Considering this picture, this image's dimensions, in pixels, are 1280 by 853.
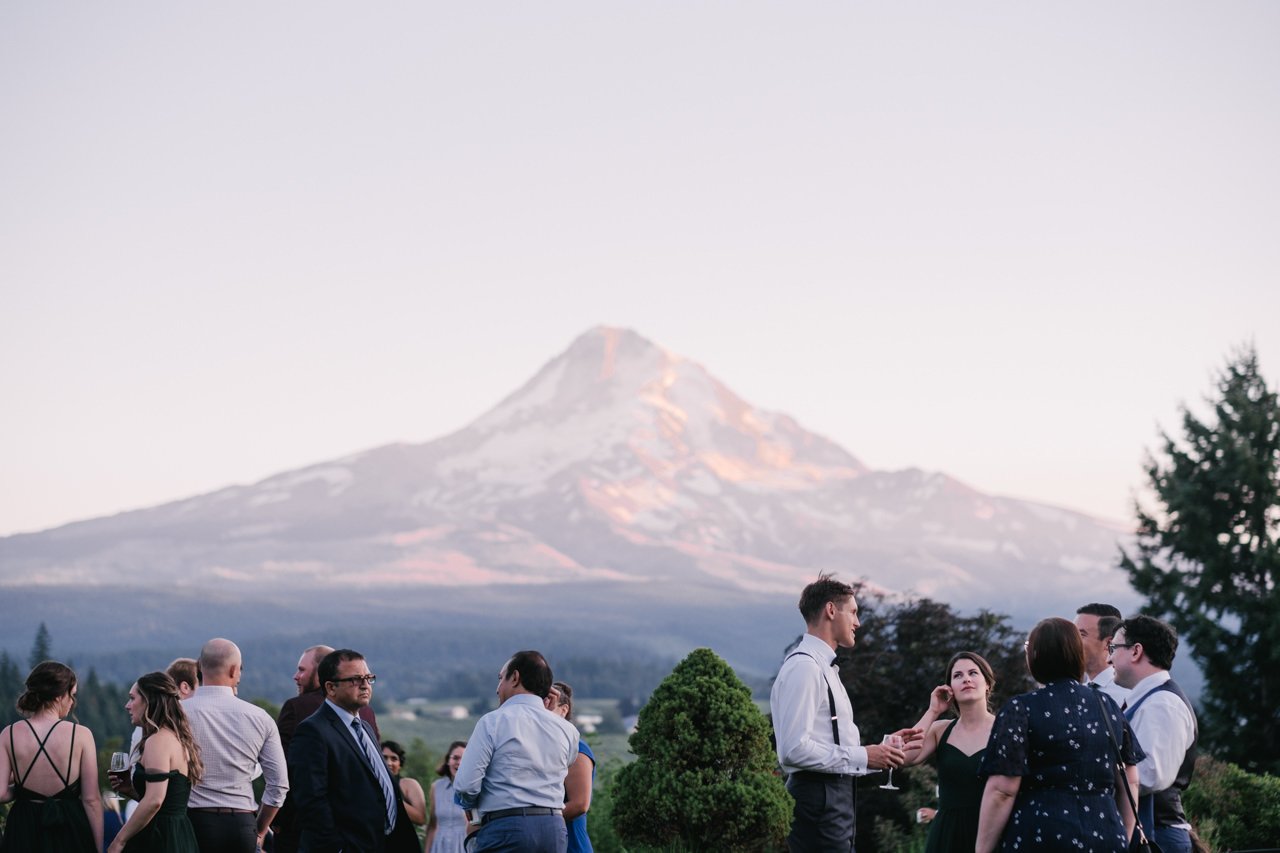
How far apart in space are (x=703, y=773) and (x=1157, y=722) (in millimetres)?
4852

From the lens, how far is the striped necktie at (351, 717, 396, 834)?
6906mm

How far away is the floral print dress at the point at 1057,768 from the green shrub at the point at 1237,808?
7478 mm

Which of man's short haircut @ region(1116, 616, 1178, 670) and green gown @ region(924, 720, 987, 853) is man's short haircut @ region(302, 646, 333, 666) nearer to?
green gown @ region(924, 720, 987, 853)

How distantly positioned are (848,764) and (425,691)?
595ft

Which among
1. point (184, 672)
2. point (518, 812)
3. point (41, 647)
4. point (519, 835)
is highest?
point (184, 672)

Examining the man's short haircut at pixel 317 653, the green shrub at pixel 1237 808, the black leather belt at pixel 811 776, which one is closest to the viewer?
the black leather belt at pixel 811 776

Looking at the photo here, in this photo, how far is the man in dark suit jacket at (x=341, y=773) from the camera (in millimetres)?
6680

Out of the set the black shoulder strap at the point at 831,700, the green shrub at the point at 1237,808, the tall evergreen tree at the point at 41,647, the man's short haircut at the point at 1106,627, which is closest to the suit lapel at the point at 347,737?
the black shoulder strap at the point at 831,700

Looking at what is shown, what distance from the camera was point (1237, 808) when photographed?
13094mm

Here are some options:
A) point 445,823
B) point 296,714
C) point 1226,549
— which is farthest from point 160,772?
point 1226,549

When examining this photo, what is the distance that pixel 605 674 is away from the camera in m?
170

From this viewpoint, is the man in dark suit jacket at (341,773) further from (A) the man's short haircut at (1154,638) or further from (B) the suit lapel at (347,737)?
(A) the man's short haircut at (1154,638)

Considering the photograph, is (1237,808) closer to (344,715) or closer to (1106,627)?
(1106,627)

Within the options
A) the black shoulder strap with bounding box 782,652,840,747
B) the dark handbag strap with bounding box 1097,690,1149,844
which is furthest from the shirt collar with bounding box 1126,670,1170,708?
the black shoulder strap with bounding box 782,652,840,747
